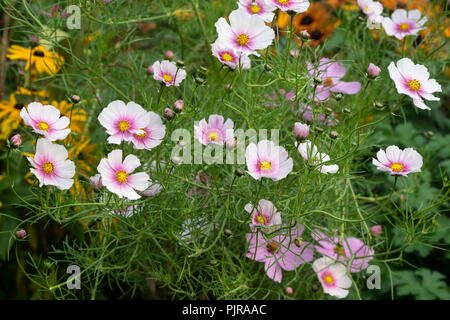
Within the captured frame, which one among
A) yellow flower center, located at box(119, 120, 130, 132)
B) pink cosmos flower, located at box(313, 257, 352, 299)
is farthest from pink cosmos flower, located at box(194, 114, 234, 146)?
pink cosmos flower, located at box(313, 257, 352, 299)

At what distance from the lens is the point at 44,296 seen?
3.67 feet

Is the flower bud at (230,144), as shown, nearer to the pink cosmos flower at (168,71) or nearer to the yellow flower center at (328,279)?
the pink cosmos flower at (168,71)

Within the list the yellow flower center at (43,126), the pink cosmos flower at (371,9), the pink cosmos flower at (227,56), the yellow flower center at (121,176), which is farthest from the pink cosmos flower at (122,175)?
the pink cosmos flower at (371,9)

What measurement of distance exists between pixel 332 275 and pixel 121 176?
50 cm

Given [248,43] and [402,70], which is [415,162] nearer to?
[402,70]

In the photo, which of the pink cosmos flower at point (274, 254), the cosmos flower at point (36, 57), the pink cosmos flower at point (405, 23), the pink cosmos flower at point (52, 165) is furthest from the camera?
the cosmos flower at point (36, 57)

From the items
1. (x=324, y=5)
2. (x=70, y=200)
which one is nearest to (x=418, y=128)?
(x=324, y=5)

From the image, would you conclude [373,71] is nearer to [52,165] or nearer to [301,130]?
[301,130]

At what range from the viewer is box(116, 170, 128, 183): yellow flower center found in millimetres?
743

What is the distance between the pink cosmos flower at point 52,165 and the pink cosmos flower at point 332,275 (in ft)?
1.71

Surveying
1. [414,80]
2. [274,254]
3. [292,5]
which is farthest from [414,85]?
[274,254]

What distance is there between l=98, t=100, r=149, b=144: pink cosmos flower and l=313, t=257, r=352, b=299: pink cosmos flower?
1.53 feet

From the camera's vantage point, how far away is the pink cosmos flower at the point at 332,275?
99 centimetres
